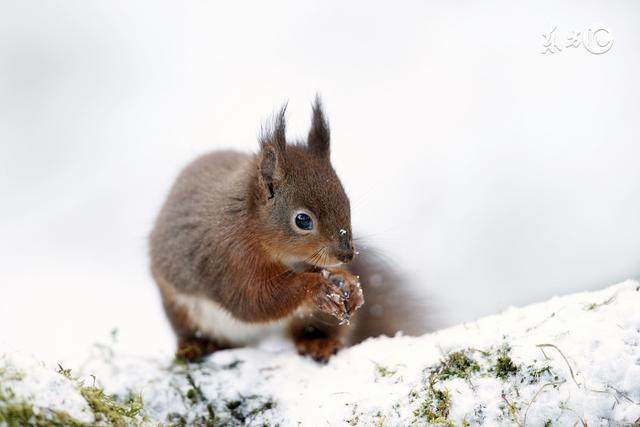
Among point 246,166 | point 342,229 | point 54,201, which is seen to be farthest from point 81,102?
point 342,229

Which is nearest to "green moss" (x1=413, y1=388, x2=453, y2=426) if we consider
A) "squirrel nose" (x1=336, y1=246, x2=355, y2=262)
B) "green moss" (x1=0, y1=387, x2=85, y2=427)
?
"squirrel nose" (x1=336, y1=246, x2=355, y2=262)

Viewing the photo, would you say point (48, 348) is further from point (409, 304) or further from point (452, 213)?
point (452, 213)

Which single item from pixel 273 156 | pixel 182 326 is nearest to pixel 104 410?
pixel 273 156

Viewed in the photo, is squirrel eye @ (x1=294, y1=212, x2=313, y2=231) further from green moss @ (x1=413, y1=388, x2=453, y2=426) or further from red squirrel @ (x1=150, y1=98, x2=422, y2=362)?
green moss @ (x1=413, y1=388, x2=453, y2=426)

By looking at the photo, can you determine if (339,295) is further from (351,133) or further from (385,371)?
A: (351,133)

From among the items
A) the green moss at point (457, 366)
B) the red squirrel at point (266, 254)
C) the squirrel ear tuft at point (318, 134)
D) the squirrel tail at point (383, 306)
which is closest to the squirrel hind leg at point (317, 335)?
the red squirrel at point (266, 254)

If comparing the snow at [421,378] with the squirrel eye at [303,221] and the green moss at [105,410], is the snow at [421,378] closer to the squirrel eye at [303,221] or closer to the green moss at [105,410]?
the green moss at [105,410]
